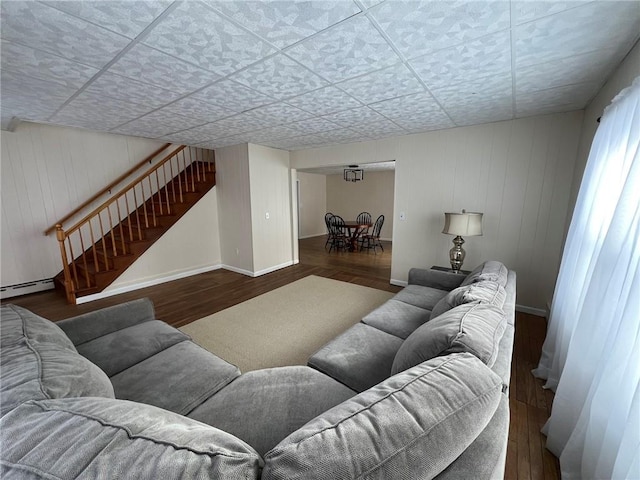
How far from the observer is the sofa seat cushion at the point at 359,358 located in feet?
4.63

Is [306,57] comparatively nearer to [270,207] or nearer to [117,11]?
[117,11]

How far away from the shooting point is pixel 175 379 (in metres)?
1.38

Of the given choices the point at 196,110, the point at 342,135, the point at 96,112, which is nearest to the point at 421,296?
the point at 342,135

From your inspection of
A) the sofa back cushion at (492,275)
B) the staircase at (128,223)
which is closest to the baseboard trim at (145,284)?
the staircase at (128,223)

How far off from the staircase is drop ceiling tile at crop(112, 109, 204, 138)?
1036mm

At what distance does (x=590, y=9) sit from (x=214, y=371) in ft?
9.04

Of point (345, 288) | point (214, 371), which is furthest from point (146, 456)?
point (345, 288)

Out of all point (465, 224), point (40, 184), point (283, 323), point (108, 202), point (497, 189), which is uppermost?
point (40, 184)

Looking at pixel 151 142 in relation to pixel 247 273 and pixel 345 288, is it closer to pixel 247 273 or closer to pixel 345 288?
pixel 247 273

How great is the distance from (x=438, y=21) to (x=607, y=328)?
1835 mm

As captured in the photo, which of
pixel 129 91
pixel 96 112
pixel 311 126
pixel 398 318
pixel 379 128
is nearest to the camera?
pixel 398 318

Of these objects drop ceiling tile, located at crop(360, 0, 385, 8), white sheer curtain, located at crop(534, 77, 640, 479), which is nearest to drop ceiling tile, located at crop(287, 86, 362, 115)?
drop ceiling tile, located at crop(360, 0, 385, 8)

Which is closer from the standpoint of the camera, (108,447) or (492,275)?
(108,447)

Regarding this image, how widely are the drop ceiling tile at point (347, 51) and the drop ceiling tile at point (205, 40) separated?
0.26 m
